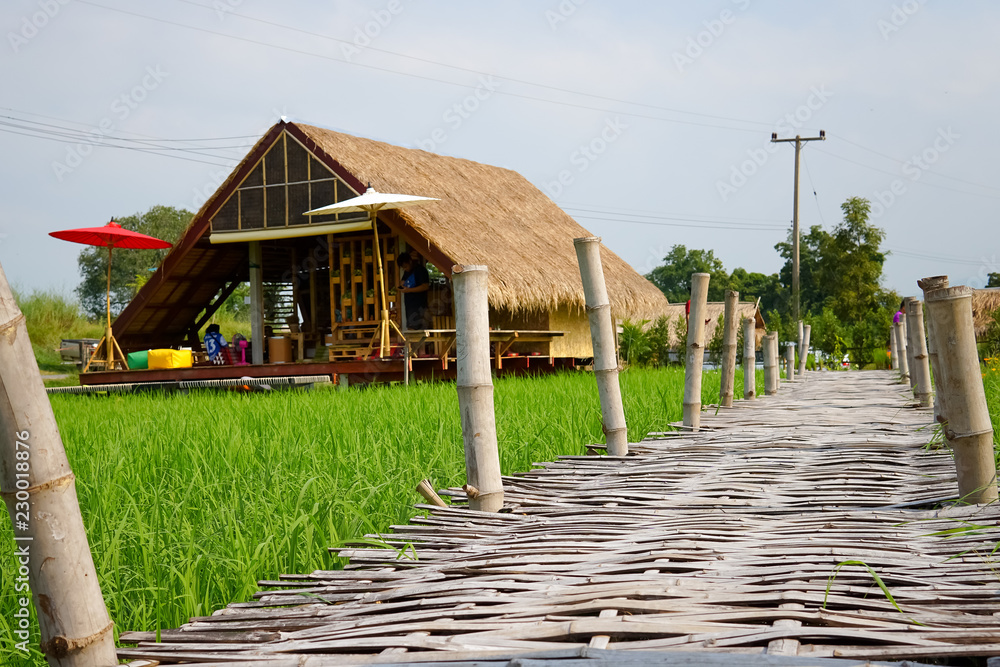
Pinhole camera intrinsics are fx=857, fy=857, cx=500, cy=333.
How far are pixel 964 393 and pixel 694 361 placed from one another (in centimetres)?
283

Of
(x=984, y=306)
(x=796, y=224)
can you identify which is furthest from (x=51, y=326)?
(x=984, y=306)

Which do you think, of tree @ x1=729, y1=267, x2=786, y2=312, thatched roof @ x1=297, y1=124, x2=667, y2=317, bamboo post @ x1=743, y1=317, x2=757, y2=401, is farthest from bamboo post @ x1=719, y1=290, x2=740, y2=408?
tree @ x1=729, y1=267, x2=786, y2=312

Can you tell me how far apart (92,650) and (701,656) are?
1231mm

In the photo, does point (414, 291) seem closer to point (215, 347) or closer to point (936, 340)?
point (215, 347)

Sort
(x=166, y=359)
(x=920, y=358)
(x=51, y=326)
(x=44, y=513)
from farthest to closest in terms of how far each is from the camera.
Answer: (x=51, y=326) → (x=166, y=359) → (x=920, y=358) → (x=44, y=513)

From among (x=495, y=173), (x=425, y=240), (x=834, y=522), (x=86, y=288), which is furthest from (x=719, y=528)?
(x=86, y=288)

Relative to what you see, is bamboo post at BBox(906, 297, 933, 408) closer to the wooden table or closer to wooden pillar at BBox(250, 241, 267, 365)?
the wooden table

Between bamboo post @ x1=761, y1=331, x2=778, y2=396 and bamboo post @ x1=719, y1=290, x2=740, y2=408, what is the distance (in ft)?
8.30

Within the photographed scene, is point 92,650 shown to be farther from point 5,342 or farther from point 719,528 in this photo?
point 719,528

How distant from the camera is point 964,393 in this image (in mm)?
2834

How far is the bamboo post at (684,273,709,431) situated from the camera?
564 cm

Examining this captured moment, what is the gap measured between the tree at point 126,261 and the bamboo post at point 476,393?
90.7ft

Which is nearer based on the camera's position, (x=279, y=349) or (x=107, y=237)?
(x=107, y=237)

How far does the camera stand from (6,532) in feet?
9.18
